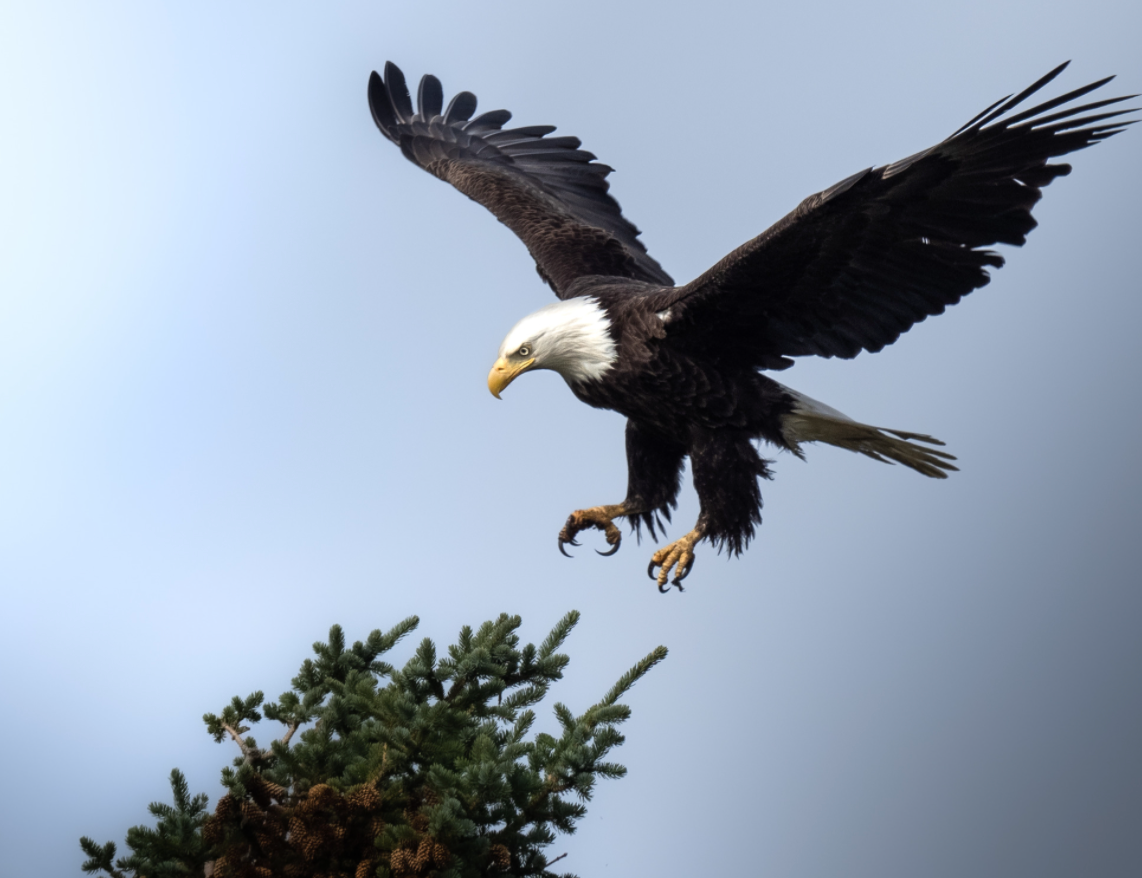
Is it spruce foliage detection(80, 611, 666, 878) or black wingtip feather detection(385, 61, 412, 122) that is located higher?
black wingtip feather detection(385, 61, 412, 122)

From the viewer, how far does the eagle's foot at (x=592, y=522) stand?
3725 millimetres

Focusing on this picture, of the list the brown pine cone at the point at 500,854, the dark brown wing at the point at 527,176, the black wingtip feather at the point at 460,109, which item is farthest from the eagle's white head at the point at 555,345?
the black wingtip feather at the point at 460,109

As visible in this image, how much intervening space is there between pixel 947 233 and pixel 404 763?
190 cm

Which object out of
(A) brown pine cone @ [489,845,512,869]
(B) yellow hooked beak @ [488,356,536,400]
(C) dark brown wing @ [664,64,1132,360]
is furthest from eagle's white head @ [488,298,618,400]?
(A) brown pine cone @ [489,845,512,869]

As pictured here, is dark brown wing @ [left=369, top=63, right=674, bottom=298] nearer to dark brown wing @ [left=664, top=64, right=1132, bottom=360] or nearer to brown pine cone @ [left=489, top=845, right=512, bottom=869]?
dark brown wing @ [left=664, top=64, right=1132, bottom=360]

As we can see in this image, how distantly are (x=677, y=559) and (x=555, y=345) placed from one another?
27.9 inches

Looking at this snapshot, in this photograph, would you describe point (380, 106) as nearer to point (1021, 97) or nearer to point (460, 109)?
point (460, 109)

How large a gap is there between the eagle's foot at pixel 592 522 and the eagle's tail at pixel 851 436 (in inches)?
24.4

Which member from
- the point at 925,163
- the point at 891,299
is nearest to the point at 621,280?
the point at 891,299

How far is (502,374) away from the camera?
11.0 ft

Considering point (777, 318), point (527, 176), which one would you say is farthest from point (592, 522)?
point (527, 176)

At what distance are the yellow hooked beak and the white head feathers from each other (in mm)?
28

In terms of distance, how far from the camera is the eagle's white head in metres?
3.35

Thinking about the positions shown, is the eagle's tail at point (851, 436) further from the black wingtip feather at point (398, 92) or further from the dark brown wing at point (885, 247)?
the black wingtip feather at point (398, 92)
